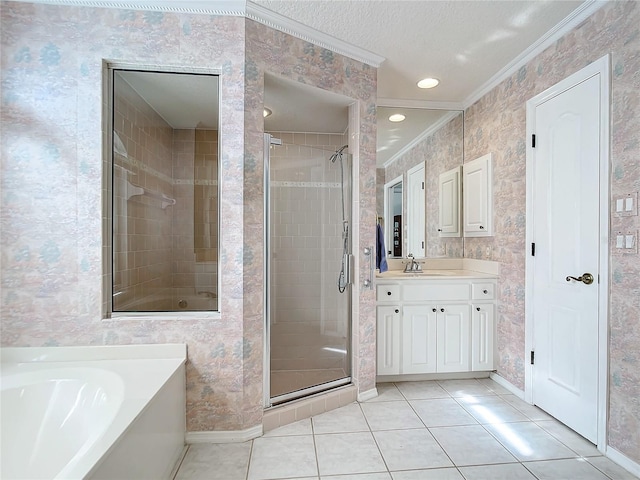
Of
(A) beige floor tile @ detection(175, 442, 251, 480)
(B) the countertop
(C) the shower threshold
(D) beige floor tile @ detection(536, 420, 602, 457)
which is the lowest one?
(A) beige floor tile @ detection(175, 442, 251, 480)

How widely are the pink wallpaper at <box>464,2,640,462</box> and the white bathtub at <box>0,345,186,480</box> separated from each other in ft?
7.58

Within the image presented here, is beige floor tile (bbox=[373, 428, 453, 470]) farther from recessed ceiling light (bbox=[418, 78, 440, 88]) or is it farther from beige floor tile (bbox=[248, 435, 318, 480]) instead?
recessed ceiling light (bbox=[418, 78, 440, 88])

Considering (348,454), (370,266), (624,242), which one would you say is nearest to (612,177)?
(624,242)

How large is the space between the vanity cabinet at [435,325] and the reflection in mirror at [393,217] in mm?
551

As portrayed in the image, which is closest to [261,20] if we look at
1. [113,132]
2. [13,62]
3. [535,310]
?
[113,132]

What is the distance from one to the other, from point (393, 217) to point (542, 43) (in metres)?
1.65

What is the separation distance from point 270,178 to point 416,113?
6.12 feet

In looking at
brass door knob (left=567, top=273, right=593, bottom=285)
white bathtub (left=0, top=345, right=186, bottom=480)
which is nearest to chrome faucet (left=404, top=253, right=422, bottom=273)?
brass door knob (left=567, top=273, right=593, bottom=285)

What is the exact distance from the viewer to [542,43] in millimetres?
2350

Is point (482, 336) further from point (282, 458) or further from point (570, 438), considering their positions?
point (282, 458)

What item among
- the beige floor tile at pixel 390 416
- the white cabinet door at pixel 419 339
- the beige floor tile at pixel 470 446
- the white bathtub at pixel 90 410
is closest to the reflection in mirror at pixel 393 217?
A: the white cabinet door at pixel 419 339

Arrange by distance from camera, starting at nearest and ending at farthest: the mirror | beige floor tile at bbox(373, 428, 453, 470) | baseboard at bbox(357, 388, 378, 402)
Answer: beige floor tile at bbox(373, 428, 453, 470)
baseboard at bbox(357, 388, 378, 402)
the mirror

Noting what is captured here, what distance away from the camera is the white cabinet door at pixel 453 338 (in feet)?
9.47

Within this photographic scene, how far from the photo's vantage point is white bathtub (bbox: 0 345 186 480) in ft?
4.46
